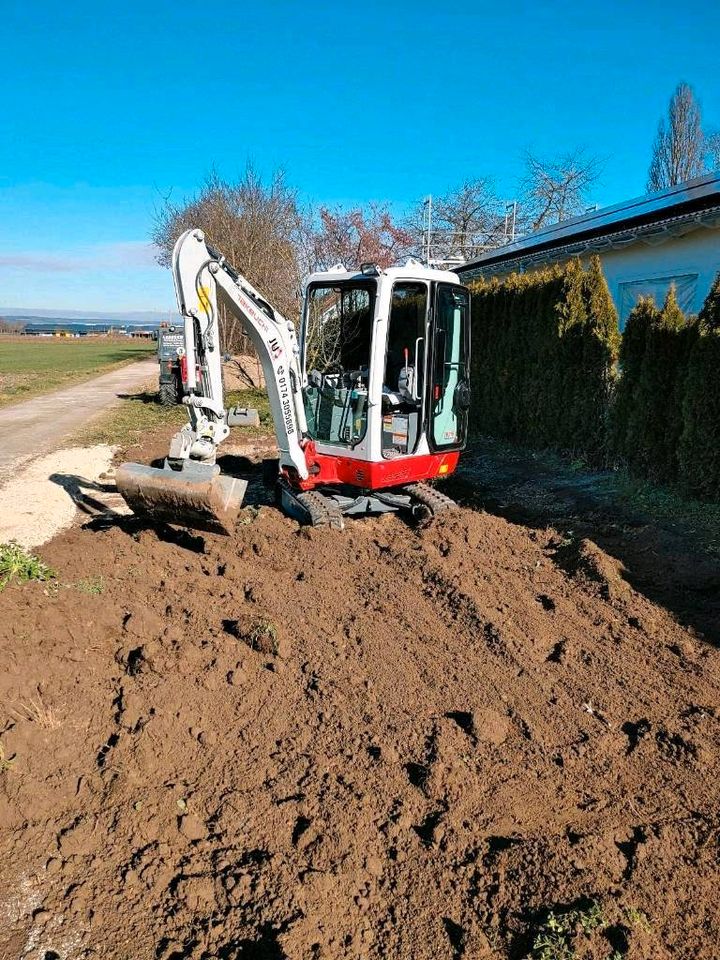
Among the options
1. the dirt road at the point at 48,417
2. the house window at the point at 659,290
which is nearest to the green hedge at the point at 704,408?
the house window at the point at 659,290

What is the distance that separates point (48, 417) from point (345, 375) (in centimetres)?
1242

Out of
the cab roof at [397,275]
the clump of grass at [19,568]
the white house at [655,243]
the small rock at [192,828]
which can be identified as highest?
the white house at [655,243]

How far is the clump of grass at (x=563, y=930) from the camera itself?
239cm

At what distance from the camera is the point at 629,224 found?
489 inches


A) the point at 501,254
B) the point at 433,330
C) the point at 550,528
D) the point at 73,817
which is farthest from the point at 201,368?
the point at 501,254

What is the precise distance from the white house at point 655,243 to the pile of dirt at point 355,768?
785 cm

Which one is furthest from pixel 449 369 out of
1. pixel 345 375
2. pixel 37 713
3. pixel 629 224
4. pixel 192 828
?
pixel 629 224

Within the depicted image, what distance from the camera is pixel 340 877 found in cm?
276

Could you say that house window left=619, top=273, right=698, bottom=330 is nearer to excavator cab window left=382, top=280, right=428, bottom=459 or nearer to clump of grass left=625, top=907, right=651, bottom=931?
excavator cab window left=382, top=280, right=428, bottom=459

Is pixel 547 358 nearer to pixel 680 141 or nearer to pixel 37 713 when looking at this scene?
pixel 37 713

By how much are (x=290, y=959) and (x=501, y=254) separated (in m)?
16.3

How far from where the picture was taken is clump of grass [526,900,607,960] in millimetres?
2387

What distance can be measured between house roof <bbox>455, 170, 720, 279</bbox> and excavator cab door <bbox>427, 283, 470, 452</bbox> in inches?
230

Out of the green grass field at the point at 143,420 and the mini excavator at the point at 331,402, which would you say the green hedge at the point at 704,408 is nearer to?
the mini excavator at the point at 331,402
